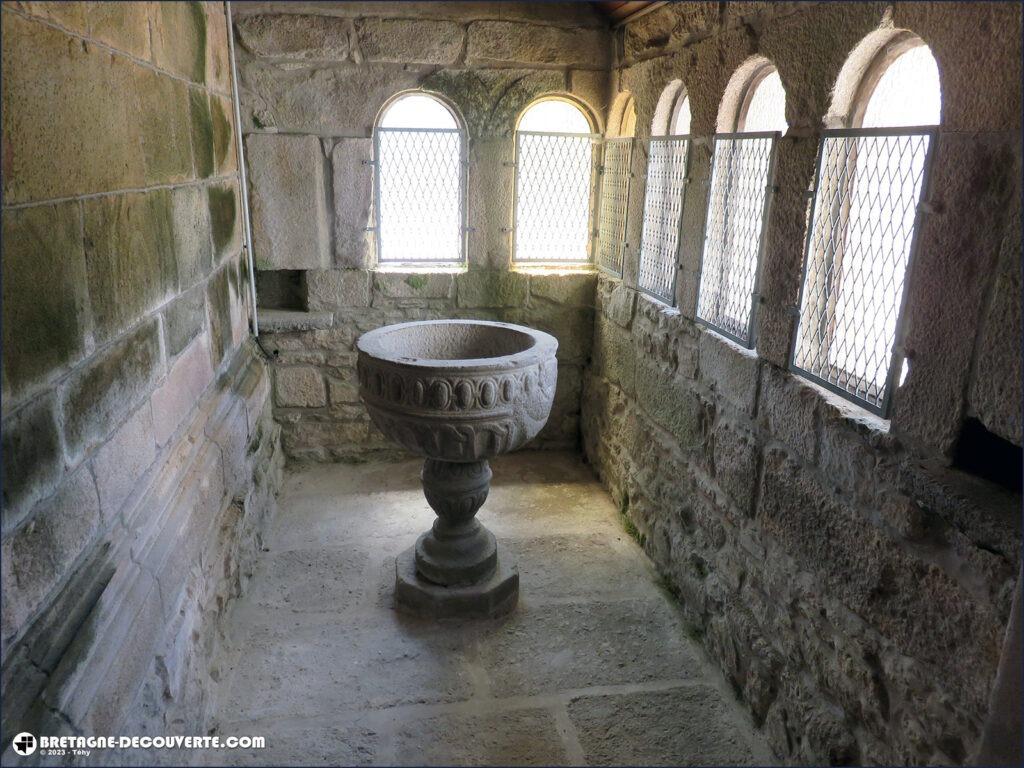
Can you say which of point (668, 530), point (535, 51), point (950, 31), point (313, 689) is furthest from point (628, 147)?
point (313, 689)

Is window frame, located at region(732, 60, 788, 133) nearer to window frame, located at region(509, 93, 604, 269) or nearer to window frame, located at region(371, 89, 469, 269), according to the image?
window frame, located at region(509, 93, 604, 269)

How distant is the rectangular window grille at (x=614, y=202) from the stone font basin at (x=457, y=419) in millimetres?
949

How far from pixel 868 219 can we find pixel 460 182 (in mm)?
2359

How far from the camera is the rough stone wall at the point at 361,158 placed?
3.33 meters

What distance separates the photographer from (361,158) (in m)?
3.50

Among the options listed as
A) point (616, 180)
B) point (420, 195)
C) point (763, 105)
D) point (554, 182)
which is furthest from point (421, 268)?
point (763, 105)

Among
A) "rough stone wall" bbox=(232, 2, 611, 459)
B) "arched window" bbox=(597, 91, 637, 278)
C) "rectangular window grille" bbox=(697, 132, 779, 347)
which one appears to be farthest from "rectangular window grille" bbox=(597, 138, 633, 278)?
"rectangular window grille" bbox=(697, 132, 779, 347)

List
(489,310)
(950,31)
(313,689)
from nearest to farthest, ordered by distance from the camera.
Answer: (950,31) → (313,689) → (489,310)

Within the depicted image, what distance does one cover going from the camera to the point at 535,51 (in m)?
3.49

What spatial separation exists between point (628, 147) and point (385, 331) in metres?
1.53

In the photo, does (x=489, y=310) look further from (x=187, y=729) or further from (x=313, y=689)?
(x=187, y=729)

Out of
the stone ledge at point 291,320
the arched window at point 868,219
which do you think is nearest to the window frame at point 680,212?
the arched window at point 868,219

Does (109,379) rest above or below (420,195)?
below

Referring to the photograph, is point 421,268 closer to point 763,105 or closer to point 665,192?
point 665,192
